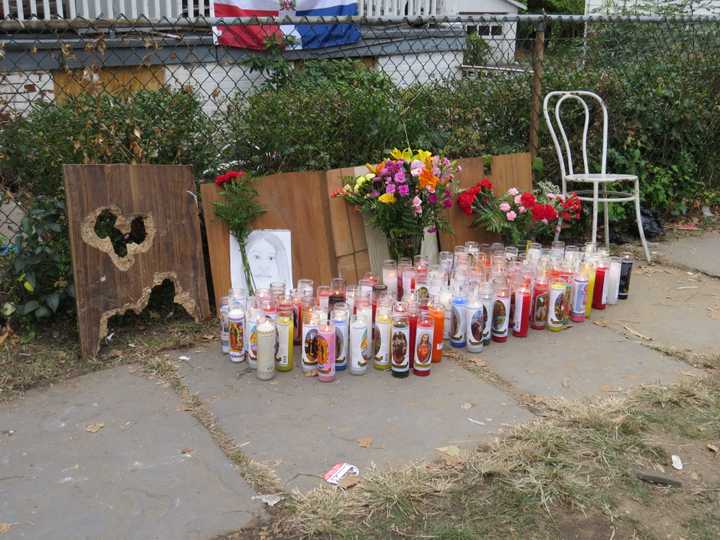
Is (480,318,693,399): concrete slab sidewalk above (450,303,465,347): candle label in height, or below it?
below

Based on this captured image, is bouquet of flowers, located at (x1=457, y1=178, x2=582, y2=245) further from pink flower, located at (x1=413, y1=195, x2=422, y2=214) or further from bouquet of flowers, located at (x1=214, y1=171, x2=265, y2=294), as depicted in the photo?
bouquet of flowers, located at (x1=214, y1=171, x2=265, y2=294)

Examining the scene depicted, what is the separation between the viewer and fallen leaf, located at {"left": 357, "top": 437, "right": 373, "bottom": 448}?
268cm

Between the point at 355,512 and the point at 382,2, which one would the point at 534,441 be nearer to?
the point at 355,512

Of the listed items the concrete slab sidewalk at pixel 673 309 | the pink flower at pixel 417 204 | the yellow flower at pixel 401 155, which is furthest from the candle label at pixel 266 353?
the concrete slab sidewalk at pixel 673 309

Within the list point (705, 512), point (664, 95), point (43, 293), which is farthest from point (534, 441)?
point (664, 95)

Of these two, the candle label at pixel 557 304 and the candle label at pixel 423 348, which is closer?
the candle label at pixel 423 348

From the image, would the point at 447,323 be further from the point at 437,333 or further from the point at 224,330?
the point at 224,330

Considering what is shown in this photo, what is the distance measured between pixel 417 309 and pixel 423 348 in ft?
0.69

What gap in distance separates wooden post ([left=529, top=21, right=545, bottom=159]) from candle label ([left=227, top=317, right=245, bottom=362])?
2.90 m

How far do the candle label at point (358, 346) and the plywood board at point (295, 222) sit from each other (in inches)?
34.3

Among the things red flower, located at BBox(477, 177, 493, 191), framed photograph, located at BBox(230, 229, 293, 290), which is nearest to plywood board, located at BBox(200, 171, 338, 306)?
framed photograph, located at BBox(230, 229, 293, 290)

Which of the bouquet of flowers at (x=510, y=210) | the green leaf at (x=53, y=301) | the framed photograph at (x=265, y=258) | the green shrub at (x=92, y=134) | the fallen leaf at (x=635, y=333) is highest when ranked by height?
the green shrub at (x=92, y=134)

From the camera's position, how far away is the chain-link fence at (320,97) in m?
3.61

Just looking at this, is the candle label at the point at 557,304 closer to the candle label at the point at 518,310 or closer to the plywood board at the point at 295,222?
the candle label at the point at 518,310
